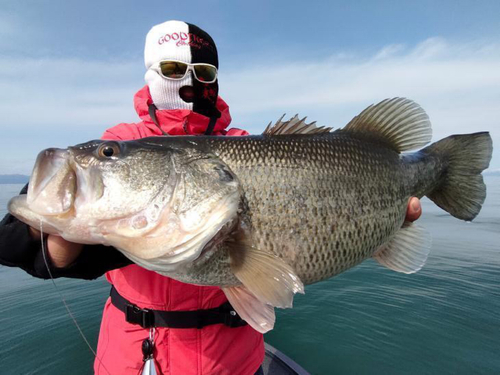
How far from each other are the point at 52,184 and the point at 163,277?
96 centimetres

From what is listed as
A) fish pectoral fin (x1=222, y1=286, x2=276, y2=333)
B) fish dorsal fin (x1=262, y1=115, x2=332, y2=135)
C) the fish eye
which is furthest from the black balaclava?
fish pectoral fin (x1=222, y1=286, x2=276, y2=333)

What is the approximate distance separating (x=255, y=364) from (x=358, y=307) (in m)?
5.21

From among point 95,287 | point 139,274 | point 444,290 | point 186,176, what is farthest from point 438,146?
point 95,287

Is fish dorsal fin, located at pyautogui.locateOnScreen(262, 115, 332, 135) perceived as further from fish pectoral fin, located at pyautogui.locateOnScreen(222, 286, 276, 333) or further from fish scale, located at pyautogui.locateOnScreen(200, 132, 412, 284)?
fish pectoral fin, located at pyautogui.locateOnScreen(222, 286, 276, 333)

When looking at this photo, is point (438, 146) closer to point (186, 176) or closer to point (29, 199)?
point (186, 176)

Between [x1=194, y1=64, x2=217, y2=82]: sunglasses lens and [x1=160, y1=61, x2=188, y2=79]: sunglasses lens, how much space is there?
0.12 m

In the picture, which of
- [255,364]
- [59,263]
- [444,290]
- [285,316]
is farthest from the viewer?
[444,290]

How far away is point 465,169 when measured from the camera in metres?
2.54

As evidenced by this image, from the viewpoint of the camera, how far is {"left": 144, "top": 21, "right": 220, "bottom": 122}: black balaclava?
2580 millimetres

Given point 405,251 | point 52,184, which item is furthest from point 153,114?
point 405,251

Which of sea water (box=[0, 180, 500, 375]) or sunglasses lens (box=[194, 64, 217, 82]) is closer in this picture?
sunglasses lens (box=[194, 64, 217, 82])

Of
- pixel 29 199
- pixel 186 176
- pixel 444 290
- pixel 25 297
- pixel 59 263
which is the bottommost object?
pixel 25 297

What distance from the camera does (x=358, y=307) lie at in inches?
263

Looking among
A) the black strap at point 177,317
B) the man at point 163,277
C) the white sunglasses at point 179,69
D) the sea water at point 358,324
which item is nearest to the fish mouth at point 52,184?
the man at point 163,277
